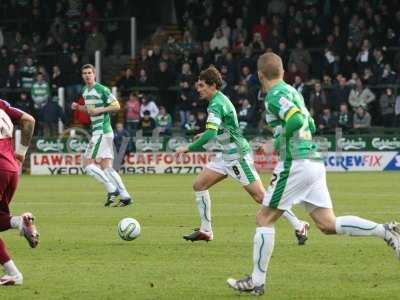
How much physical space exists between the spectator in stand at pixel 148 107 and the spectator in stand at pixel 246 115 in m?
2.87

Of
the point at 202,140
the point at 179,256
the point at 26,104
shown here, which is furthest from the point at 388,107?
the point at 179,256

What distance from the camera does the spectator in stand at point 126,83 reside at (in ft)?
123

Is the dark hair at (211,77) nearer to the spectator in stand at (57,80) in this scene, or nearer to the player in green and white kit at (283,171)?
the player in green and white kit at (283,171)

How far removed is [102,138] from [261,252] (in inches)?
463

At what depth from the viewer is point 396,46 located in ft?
119

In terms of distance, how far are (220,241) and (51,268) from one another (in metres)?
3.14

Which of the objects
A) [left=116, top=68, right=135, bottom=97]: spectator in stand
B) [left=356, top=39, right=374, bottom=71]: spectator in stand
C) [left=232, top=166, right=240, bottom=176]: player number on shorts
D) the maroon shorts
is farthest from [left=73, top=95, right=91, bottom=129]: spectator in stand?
the maroon shorts

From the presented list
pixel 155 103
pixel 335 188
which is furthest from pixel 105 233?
pixel 155 103

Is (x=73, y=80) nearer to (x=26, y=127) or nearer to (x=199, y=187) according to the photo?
(x=199, y=187)

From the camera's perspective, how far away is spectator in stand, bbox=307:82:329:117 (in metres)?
33.8

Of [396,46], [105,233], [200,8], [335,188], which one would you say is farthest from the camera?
[200,8]

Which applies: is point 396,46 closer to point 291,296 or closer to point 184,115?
point 184,115

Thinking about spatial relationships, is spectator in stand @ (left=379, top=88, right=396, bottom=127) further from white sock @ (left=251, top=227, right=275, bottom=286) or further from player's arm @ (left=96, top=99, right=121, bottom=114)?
white sock @ (left=251, top=227, right=275, bottom=286)

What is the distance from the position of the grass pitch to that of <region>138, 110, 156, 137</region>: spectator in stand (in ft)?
41.6
